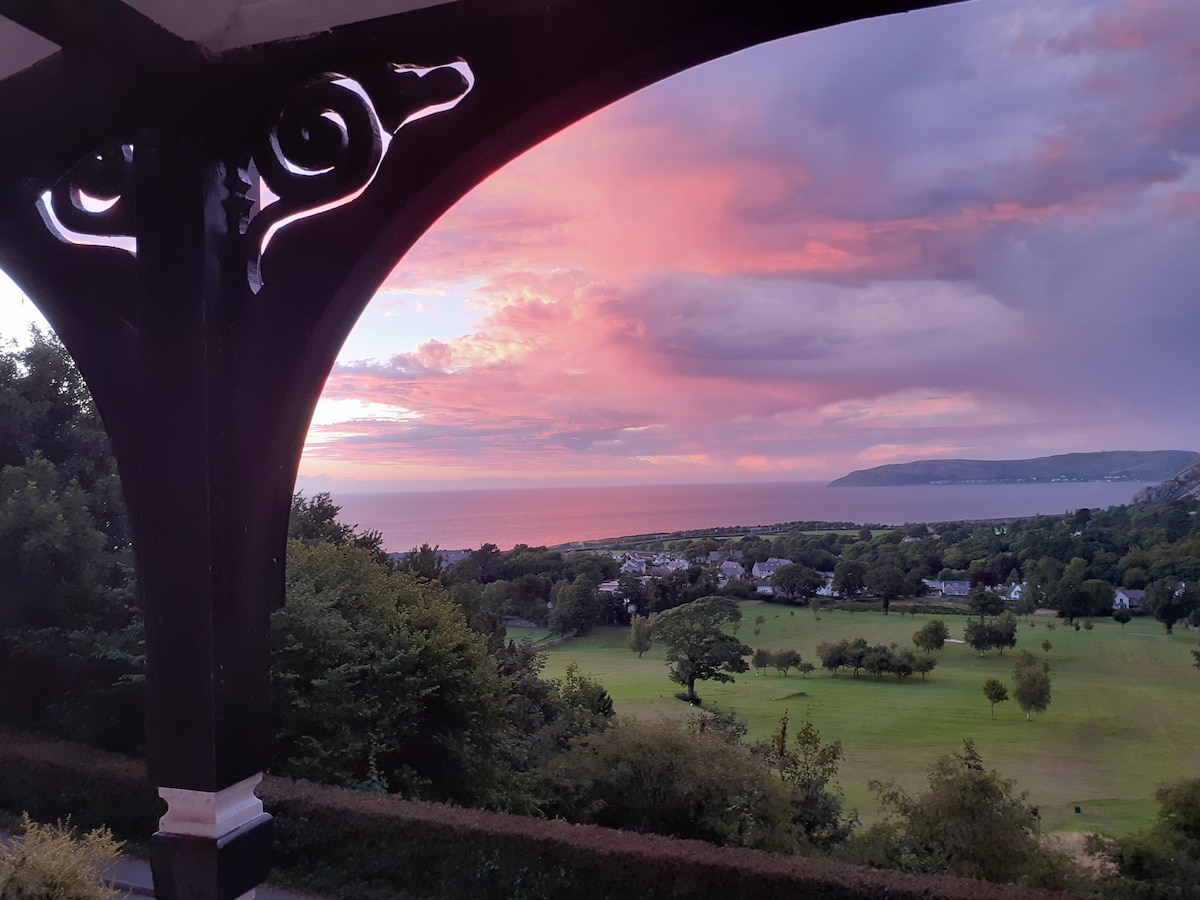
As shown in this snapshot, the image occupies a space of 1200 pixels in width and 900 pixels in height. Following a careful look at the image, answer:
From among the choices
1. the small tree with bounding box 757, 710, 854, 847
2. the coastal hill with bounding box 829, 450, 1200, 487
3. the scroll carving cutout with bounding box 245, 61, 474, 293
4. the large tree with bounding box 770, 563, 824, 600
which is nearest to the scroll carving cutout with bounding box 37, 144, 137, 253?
the scroll carving cutout with bounding box 245, 61, 474, 293

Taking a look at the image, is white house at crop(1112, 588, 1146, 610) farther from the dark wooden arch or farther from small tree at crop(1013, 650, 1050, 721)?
the dark wooden arch

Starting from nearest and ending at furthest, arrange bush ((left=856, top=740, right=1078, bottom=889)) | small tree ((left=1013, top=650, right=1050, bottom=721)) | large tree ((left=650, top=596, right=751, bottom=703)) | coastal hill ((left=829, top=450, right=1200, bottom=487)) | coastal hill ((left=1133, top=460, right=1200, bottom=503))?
bush ((left=856, top=740, right=1078, bottom=889)) → small tree ((left=1013, top=650, right=1050, bottom=721)) → large tree ((left=650, top=596, right=751, bottom=703)) → coastal hill ((left=1133, top=460, right=1200, bottom=503)) → coastal hill ((left=829, top=450, right=1200, bottom=487))

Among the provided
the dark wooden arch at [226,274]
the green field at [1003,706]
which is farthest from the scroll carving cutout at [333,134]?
the green field at [1003,706]

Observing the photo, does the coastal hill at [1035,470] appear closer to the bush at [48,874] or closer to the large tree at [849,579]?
the large tree at [849,579]

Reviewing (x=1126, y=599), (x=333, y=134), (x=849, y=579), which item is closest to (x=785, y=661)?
(x=849, y=579)

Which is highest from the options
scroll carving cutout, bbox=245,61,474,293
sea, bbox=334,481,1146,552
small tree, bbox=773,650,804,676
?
scroll carving cutout, bbox=245,61,474,293

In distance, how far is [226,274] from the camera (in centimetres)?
113

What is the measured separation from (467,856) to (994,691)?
583 inches

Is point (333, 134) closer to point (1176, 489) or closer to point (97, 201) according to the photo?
point (97, 201)

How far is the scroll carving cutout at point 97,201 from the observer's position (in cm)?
121

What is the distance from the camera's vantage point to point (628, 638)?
20.7m

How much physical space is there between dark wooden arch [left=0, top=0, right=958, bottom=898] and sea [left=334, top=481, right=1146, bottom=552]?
20.8 meters

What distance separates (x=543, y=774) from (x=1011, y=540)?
1626 cm

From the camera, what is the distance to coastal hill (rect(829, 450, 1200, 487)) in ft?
76.0
